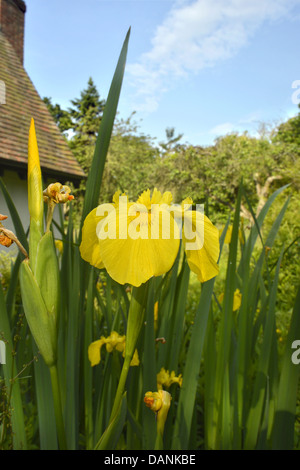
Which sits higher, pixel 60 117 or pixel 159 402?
pixel 60 117

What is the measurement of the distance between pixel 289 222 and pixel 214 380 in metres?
4.05

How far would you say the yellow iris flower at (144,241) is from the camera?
0.34 meters

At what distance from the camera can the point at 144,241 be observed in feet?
1.17

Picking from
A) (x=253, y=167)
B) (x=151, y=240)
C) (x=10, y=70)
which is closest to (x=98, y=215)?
(x=151, y=240)

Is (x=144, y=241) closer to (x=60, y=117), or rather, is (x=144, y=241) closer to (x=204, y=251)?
(x=204, y=251)

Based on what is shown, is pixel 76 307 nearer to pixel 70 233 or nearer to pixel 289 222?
pixel 70 233

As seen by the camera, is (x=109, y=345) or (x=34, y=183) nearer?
(x=34, y=183)

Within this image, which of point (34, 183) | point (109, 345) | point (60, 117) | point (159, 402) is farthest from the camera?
point (60, 117)
